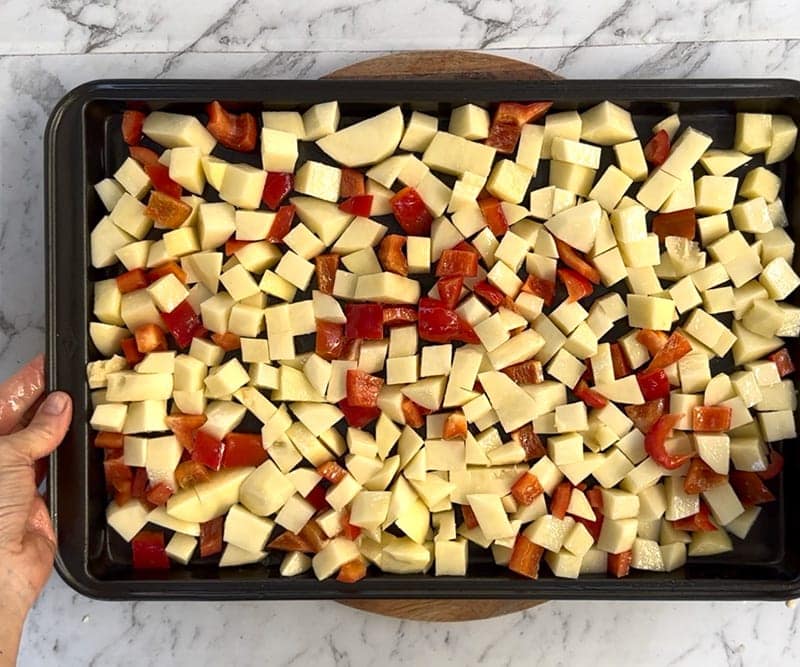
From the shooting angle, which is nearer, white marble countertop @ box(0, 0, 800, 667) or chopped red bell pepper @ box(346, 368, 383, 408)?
chopped red bell pepper @ box(346, 368, 383, 408)

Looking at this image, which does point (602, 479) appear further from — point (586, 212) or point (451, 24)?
Answer: point (451, 24)

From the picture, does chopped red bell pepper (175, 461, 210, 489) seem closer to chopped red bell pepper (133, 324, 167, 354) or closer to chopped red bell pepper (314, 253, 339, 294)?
chopped red bell pepper (133, 324, 167, 354)

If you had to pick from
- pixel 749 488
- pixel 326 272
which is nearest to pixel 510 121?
pixel 326 272

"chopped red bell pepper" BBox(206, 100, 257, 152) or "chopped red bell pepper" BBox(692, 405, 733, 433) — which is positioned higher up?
"chopped red bell pepper" BBox(206, 100, 257, 152)

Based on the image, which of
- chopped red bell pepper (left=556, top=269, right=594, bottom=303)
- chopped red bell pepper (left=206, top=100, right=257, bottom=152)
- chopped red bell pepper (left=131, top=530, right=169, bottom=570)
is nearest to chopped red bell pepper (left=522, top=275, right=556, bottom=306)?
chopped red bell pepper (left=556, top=269, right=594, bottom=303)

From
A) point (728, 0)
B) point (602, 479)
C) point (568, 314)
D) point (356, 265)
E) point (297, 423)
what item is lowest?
point (602, 479)

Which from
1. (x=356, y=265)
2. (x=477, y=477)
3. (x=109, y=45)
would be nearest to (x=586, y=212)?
(x=356, y=265)

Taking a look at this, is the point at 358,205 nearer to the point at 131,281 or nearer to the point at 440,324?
the point at 440,324
